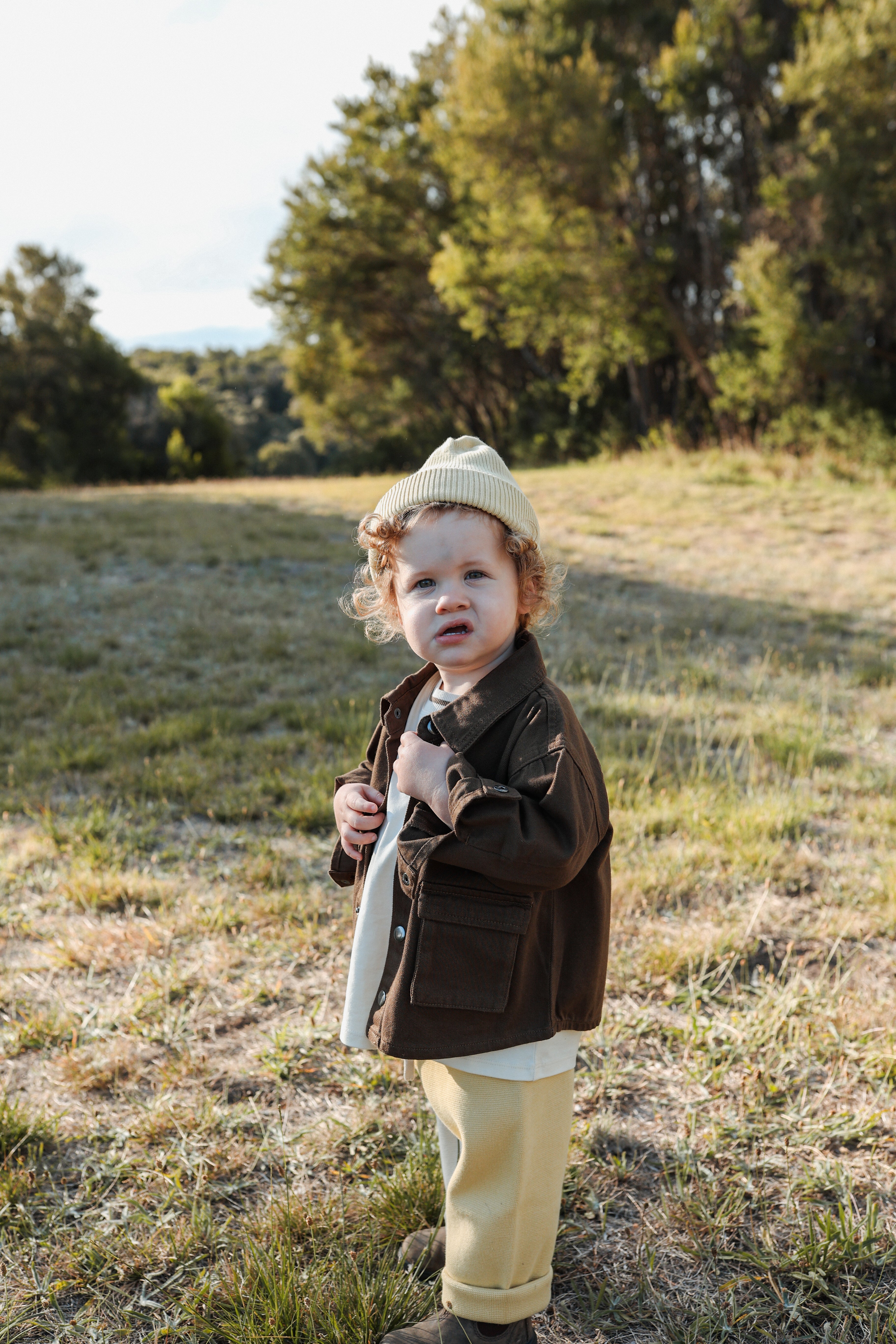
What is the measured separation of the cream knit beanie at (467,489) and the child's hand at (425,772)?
1.43 feet

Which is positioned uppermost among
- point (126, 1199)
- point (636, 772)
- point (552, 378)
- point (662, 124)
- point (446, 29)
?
point (446, 29)

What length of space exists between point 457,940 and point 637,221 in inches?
759

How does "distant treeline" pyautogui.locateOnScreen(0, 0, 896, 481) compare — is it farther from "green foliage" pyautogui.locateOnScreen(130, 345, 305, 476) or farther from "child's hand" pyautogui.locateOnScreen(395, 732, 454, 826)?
"green foliage" pyautogui.locateOnScreen(130, 345, 305, 476)

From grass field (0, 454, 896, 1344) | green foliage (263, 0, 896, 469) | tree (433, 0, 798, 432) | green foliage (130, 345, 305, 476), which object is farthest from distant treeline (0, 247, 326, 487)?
grass field (0, 454, 896, 1344)

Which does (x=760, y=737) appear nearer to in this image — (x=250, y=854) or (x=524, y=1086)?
(x=250, y=854)

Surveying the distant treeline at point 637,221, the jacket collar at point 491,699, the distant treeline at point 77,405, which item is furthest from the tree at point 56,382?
the jacket collar at point 491,699

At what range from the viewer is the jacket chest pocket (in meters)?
1.43

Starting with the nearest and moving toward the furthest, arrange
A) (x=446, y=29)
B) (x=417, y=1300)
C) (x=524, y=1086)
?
(x=524, y=1086) < (x=417, y=1300) < (x=446, y=29)

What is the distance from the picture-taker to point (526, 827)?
135 centimetres

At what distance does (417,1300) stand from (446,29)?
28684 millimetres

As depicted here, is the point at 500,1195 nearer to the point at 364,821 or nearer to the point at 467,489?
the point at 364,821

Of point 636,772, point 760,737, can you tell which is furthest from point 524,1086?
point 760,737

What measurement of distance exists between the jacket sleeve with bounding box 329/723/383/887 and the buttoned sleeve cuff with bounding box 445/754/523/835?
39 centimetres

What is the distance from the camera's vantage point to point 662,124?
17.6m
